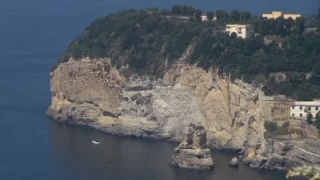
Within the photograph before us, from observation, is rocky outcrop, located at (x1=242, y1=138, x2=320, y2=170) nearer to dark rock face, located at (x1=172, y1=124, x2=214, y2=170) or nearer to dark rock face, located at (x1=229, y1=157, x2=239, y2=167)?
dark rock face, located at (x1=229, y1=157, x2=239, y2=167)

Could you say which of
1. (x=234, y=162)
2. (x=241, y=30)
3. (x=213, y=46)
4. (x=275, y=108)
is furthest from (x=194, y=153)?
(x=241, y=30)

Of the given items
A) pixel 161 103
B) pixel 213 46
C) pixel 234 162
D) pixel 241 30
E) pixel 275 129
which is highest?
pixel 241 30

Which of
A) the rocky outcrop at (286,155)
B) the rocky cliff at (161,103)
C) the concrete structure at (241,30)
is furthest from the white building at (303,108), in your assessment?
the concrete structure at (241,30)

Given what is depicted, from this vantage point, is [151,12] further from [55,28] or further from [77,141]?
[55,28]

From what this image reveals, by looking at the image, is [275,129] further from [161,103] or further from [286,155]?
[161,103]

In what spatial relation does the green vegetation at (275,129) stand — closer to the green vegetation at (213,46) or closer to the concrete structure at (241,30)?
the green vegetation at (213,46)

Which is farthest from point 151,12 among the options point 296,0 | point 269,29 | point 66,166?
point 296,0
